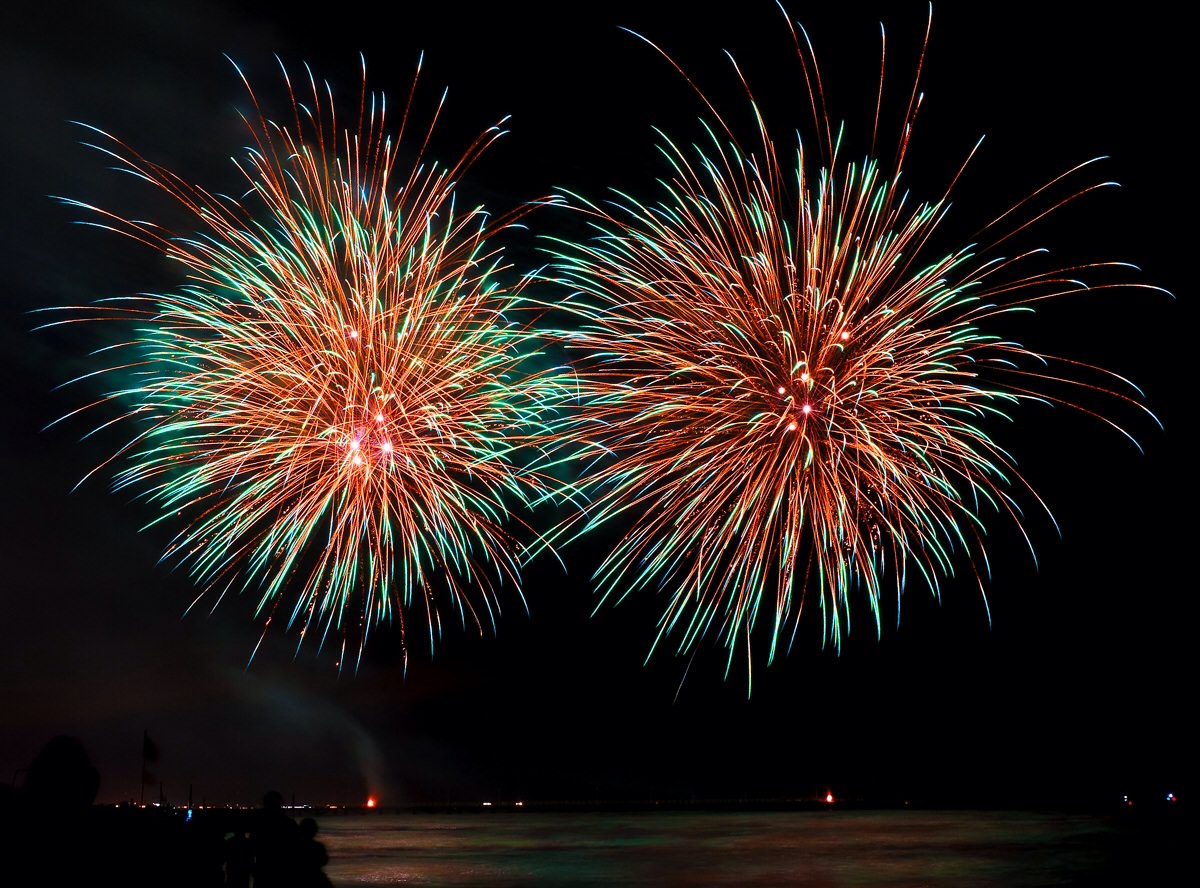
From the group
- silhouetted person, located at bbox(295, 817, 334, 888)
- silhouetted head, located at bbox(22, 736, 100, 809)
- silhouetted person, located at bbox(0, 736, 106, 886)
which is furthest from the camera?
silhouetted person, located at bbox(295, 817, 334, 888)

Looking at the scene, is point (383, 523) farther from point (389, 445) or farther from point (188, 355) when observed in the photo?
point (188, 355)

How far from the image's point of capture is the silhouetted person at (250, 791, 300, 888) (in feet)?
27.5

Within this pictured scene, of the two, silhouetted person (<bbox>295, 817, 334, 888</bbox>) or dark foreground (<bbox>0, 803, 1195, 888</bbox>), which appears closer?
dark foreground (<bbox>0, 803, 1195, 888</bbox>)

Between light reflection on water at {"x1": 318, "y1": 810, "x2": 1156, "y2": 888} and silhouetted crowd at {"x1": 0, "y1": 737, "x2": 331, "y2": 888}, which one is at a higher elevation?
silhouetted crowd at {"x1": 0, "y1": 737, "x2": 331, "y2": 888}

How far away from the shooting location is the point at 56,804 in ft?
13.5

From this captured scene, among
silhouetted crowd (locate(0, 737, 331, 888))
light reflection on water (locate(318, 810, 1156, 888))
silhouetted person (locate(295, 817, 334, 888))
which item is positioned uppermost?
silhouetted crowd (locate(0, 737, 331, 888))

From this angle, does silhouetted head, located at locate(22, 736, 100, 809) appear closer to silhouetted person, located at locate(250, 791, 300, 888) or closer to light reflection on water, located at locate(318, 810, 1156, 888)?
silhouetted person, located at locate(250, 791, 300, 888)

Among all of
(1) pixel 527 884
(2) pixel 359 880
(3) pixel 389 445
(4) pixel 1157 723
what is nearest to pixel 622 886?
(1) pixel 527 884

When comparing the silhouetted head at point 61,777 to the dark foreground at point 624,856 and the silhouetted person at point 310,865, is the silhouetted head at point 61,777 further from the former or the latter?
the silhouetted person at point 310,865

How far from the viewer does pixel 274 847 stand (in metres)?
8.83

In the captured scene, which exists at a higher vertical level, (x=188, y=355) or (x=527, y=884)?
(x=188, y=355)

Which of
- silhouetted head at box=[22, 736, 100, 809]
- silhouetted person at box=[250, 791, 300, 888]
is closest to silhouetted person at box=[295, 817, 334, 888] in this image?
silhouetted person at box=[250, 791, 300, 888]

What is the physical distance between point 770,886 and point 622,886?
297 centimetres

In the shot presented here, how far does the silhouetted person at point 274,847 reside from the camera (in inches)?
330
